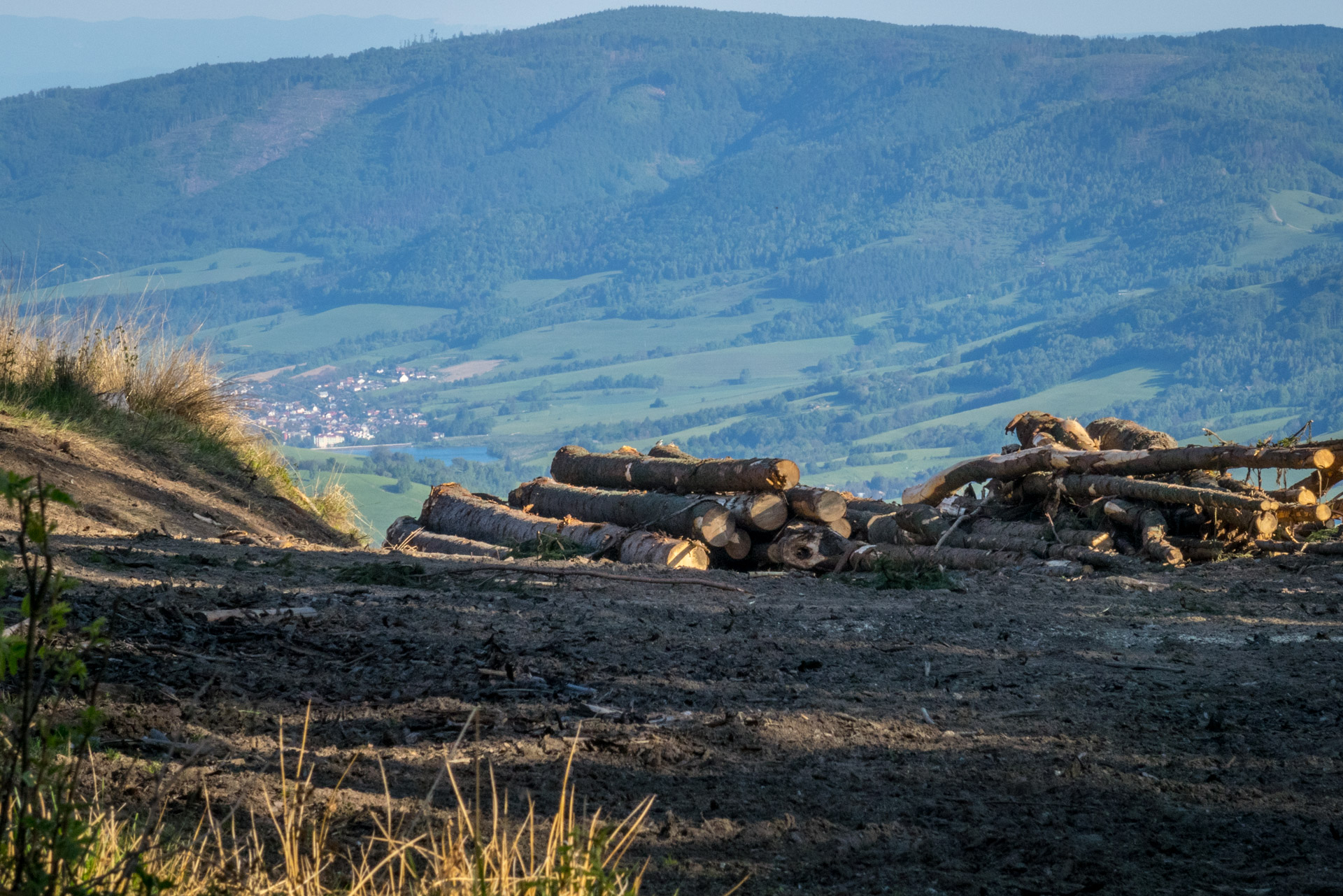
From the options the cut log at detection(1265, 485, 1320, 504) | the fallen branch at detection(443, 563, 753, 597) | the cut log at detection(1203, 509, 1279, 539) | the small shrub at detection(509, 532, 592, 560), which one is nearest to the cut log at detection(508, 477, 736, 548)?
the small shrub at detection(509, 532, 592, 560)

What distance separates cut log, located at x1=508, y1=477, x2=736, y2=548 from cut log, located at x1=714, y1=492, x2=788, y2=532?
0.27ft

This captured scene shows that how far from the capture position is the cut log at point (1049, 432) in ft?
32.8

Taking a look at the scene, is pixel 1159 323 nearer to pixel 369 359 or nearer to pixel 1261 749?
pixel 369 359

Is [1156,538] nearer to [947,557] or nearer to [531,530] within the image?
[947,557]

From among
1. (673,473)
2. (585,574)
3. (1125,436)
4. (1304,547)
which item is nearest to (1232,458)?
(1304,547)

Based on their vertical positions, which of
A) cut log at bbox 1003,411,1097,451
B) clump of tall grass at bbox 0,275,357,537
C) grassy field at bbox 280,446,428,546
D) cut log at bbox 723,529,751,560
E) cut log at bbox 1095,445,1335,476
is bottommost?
grassy field at bbox 280,446,428,546

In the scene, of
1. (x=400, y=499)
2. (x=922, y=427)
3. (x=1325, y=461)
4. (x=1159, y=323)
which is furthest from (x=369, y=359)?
(x=1325, y=461)

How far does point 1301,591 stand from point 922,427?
11958 centimetres

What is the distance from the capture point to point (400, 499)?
119ft

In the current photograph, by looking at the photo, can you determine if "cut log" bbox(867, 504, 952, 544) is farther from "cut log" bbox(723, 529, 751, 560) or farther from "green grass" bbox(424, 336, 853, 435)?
"green grass" bbox(424, 336, 853, 435)

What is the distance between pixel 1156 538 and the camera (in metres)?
8.38

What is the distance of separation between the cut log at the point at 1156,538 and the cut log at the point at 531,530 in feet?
10.7

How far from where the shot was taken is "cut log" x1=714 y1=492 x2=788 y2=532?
9.48 m

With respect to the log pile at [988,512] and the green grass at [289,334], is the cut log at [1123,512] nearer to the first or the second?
the log pile at [988,512]
